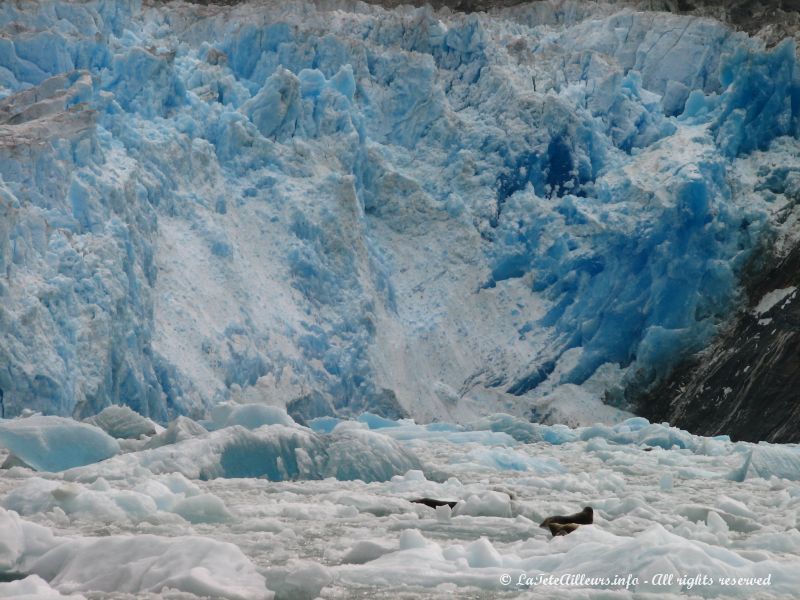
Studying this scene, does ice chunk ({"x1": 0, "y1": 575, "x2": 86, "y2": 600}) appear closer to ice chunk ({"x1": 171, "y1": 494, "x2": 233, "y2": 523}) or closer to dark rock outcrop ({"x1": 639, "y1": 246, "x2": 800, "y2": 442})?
ice chunk ({"x1": 171, "y1": 494, "x2": 233, "y2": 523})

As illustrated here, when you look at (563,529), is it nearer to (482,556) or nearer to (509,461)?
(482,556)

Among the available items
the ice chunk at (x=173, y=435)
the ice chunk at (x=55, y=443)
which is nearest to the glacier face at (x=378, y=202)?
the ice chunk at (x=173, y=435)

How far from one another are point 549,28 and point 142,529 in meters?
25.6

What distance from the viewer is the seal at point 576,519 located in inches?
323

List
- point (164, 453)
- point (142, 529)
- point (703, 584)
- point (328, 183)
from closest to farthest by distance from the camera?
1. point (703, 584)
2. point (142, 529)
3. point (164, 453)
4. point (328, 183)

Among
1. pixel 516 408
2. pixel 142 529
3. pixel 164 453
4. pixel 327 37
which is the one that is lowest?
pixel 516 408

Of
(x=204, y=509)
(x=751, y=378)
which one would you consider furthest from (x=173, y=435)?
(x=751, y=378)

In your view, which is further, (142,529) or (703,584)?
(142,529)

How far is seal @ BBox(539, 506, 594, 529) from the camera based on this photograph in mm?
8192

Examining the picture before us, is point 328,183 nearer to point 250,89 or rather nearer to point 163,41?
point 250,89

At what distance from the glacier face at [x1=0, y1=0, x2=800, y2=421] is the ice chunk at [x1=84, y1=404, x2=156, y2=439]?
3.02m

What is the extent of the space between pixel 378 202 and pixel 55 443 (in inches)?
543

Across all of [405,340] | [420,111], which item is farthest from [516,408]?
[420,111]

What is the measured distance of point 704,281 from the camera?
22703mm
